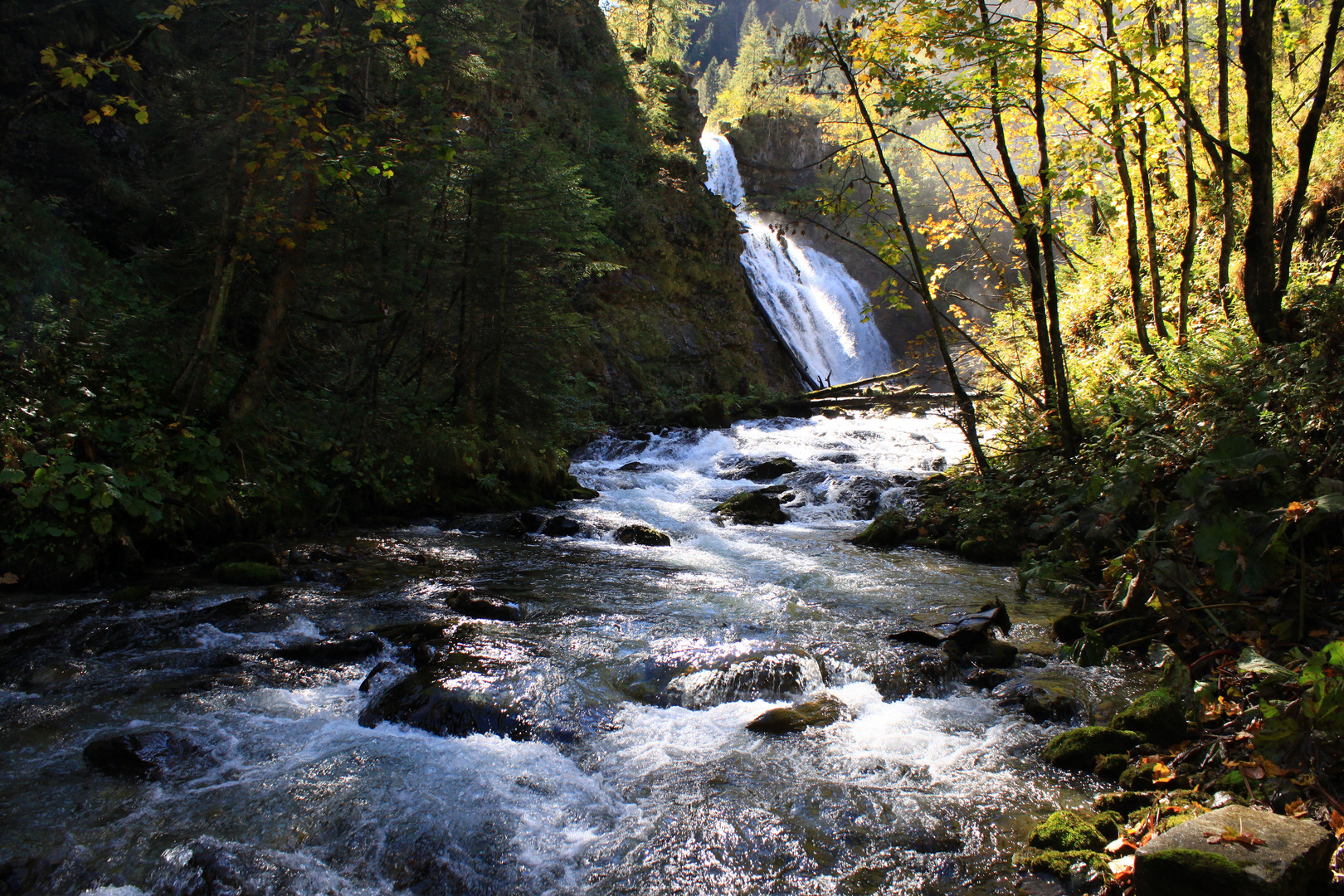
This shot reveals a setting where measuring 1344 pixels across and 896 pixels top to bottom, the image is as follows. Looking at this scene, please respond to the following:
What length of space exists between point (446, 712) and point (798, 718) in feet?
7.67

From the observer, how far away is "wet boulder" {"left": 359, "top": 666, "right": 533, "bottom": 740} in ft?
14.4

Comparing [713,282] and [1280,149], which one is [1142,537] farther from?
[713,282]

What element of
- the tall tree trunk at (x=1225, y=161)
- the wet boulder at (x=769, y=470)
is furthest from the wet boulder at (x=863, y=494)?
the tall tree trunk at (x=1225, y=161)

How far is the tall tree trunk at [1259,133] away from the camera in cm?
533

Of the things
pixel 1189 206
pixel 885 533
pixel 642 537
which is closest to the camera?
pixel 1189 206

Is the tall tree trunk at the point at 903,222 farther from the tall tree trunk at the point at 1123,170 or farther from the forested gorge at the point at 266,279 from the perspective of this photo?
the forested gorge at the point at 266,279

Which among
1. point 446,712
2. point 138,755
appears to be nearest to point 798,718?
point 446,712

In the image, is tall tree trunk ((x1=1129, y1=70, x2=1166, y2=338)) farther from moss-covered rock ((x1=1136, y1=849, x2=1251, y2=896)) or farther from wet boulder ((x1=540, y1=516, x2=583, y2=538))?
wet boulder ((x1=540, y1=516, x2=583, y2=538))

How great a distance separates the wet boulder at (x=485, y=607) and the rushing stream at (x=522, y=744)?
6 cm

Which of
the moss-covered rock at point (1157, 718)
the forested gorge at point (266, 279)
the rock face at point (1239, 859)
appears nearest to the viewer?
the rock face at point (1239, 859)

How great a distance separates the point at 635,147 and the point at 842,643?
99.0ft

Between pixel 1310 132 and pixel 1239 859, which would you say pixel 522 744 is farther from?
pixel 1310 132

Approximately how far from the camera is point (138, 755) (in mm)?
3732

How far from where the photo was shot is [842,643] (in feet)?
19.6
